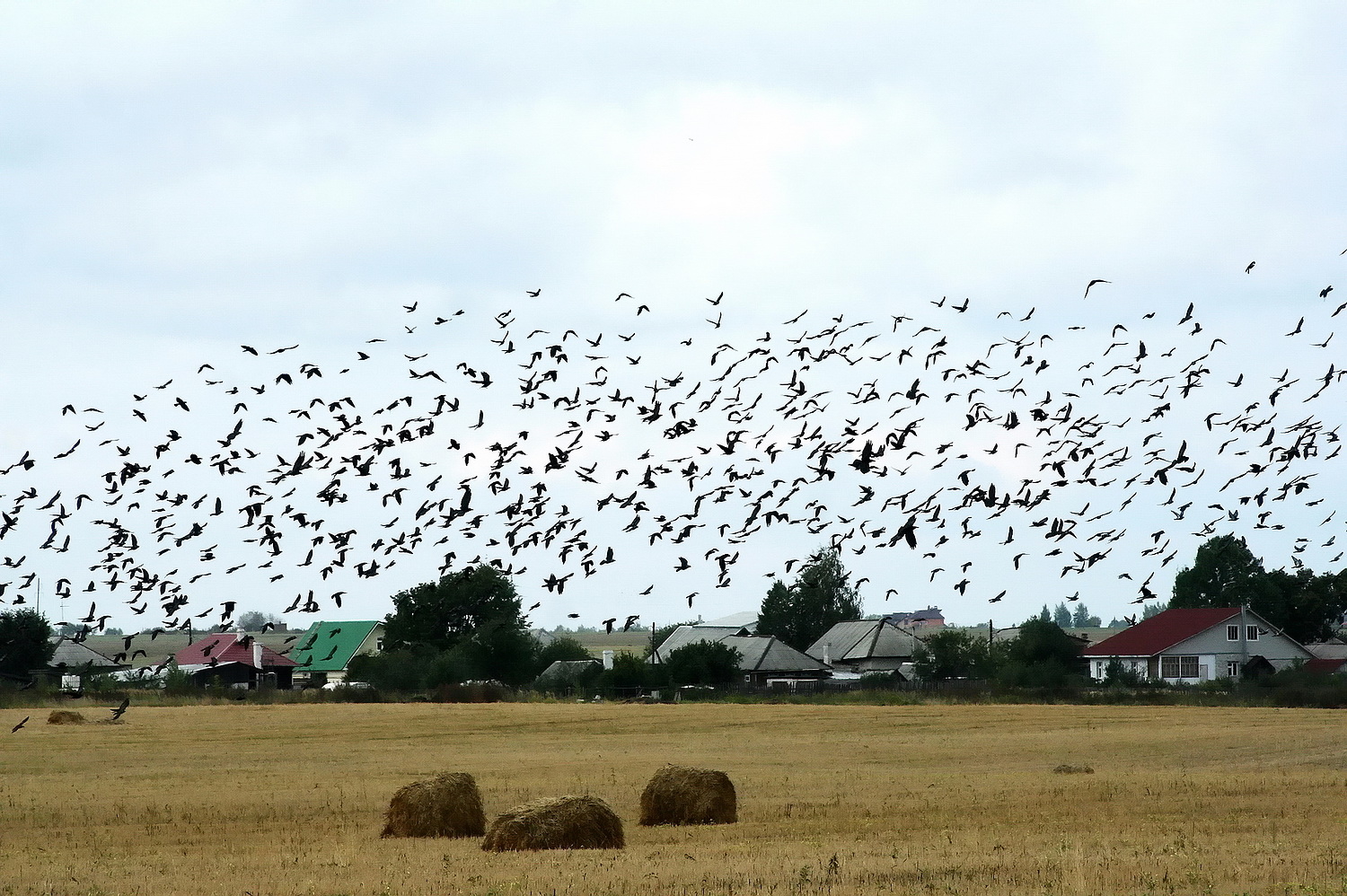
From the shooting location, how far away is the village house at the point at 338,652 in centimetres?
15175

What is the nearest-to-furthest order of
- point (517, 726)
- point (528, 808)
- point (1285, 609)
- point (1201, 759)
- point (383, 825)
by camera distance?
point (528, 808), point (383, 825), point (1201, 759), point (517, 726), point (1285, 609)

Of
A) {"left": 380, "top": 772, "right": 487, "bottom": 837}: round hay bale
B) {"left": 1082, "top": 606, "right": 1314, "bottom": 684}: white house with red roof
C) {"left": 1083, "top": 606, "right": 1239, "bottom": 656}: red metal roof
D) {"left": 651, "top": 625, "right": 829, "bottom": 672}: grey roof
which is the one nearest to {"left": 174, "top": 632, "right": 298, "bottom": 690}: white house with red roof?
{"left": 651, "top": 625, "right": 829, "bottom": 672}: grey roof

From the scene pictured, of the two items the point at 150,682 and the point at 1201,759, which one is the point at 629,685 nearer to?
the point at 150,682

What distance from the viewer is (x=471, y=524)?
97.3 ft

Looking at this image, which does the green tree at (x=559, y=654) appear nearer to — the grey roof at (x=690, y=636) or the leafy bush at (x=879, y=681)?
the grey roof at (x=690, y=636)

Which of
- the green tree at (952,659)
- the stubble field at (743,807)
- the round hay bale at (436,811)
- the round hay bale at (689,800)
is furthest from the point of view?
the green tree at (952,659)

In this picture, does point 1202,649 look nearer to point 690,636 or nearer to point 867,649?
point 867,649

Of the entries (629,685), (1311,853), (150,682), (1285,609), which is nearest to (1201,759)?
(1311,853)

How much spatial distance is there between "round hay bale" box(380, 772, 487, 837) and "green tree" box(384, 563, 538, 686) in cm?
9680

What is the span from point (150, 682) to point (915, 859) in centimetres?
9952

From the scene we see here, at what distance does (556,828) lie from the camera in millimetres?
28859

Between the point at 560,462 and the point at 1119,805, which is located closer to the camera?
the point at 560,462

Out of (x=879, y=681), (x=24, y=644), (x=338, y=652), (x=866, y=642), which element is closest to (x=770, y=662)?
(x=866, y=642)

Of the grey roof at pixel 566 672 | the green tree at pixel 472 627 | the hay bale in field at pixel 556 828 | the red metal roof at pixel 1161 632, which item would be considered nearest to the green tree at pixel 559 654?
the green tree at pixel 472 627
